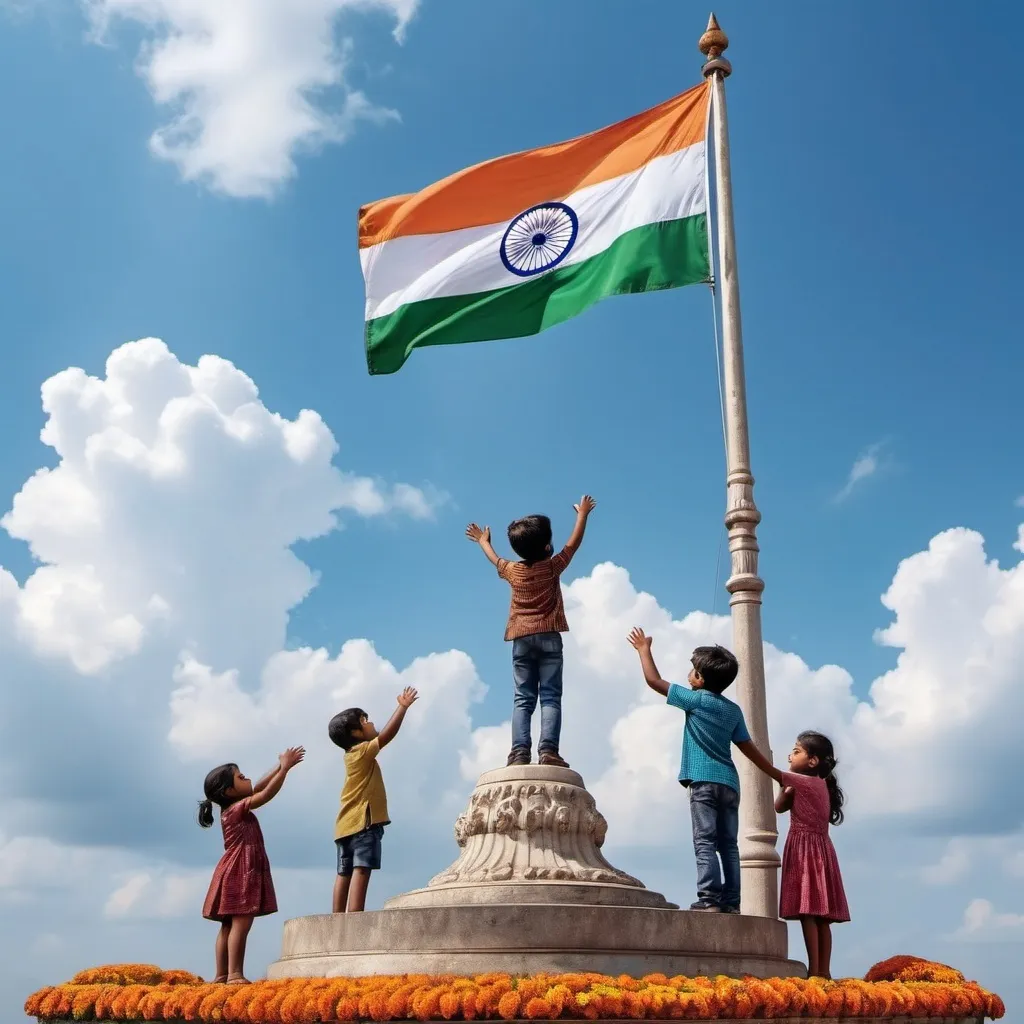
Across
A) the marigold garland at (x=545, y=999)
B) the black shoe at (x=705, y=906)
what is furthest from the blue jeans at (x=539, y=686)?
the marigold garland at (x=545, y=999)

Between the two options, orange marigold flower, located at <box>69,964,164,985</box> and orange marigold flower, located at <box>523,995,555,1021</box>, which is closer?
orange marigold flower, located at <box>523,995,555,1021</box>

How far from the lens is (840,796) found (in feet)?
29.4

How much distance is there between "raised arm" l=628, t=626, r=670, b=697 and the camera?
8.36 metres

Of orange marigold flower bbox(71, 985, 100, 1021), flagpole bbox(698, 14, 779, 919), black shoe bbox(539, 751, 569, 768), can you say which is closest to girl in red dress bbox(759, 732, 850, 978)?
flagpole bbox(698, 14, 779, 919)

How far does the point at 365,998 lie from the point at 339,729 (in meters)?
3.10

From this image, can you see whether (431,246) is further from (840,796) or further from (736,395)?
(840,796)

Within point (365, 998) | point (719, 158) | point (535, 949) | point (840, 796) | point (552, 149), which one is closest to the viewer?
point (365, 998)

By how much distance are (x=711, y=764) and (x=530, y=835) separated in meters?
1.46

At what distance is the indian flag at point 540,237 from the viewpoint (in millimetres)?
12672

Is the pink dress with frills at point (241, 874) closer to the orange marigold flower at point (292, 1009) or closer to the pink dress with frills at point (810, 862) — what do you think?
the orange marigold flower at point (292, 1009)

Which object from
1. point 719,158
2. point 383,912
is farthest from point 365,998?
point 719,158

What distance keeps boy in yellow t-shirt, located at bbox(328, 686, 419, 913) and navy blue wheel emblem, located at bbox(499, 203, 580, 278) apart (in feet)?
19.3

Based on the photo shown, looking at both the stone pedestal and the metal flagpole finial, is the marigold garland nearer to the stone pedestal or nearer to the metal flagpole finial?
the stone pedestal

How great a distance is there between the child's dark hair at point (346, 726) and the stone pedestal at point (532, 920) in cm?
110
